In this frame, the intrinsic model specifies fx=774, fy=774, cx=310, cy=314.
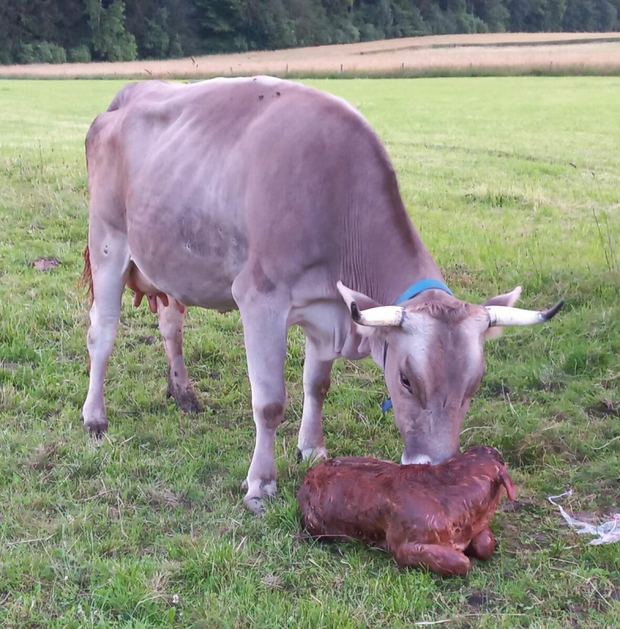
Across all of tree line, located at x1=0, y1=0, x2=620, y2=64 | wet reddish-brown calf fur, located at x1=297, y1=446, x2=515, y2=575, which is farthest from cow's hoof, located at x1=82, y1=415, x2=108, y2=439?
tree line, located at x1=0, y1=0, x2=620, y2=64

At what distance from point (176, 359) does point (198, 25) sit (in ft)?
224

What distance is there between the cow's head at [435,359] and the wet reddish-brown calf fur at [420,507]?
0.44ft

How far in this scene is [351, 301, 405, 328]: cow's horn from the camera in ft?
11.3

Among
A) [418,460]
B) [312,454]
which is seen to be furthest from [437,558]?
[312,454]

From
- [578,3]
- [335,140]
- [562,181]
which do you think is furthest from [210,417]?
[578,3]

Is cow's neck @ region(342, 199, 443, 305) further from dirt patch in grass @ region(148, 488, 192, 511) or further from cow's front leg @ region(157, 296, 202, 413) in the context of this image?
cow's front leg @ region(157, 296, 202, 413)

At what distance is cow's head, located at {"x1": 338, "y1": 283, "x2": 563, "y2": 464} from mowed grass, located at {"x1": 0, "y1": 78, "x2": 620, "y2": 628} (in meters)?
0.58

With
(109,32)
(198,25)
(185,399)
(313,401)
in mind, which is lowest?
(185,399)

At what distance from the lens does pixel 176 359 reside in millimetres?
5348

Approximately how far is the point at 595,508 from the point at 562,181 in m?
8.71

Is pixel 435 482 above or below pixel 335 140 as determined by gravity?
below

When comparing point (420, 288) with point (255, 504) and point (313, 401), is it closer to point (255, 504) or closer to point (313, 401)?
point (313, 401)

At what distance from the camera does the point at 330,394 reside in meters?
5.45

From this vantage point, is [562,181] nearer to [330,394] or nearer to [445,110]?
[330,394]
